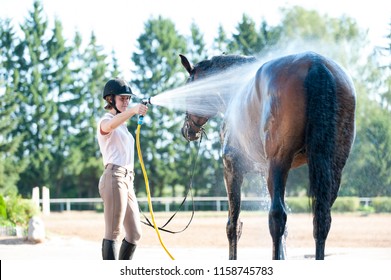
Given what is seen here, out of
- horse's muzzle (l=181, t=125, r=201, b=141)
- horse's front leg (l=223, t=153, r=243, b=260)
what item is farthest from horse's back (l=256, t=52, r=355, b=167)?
horse's muzzle (l=181, t=125, r=201, b=141)

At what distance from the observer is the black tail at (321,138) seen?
13.4 ft

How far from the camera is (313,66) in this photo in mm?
4219

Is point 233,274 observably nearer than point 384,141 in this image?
Yes

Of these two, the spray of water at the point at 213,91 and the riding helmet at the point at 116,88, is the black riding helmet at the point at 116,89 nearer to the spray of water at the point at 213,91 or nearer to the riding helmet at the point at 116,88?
the riding helmet at the point at 116,88

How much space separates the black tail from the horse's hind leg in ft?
0.61

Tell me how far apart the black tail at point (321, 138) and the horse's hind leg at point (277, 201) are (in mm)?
185

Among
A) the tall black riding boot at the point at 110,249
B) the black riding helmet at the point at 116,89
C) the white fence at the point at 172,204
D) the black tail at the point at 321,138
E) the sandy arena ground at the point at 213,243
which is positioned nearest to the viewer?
the black tail at the point at 321,138

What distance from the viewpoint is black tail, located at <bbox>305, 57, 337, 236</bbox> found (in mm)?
4070

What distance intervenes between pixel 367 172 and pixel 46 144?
589 inches

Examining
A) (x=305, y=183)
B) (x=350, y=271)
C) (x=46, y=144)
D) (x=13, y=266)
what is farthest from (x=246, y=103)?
(x=46, y=144)

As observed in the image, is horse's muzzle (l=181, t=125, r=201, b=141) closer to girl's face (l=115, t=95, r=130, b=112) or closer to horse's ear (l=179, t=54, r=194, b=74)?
horse's ear (l=179, t=54, r=194, b=74)

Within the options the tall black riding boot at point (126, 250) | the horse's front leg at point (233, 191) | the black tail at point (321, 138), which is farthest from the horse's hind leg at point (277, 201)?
the tall black riding boot at point (126, 250)

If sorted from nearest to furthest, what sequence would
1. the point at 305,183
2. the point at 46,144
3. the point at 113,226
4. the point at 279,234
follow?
the point at 279,234 < the point at 113,226 < the point at 305,183 < the point at 46,144

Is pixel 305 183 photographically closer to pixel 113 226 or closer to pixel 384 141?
pixel 384 141
